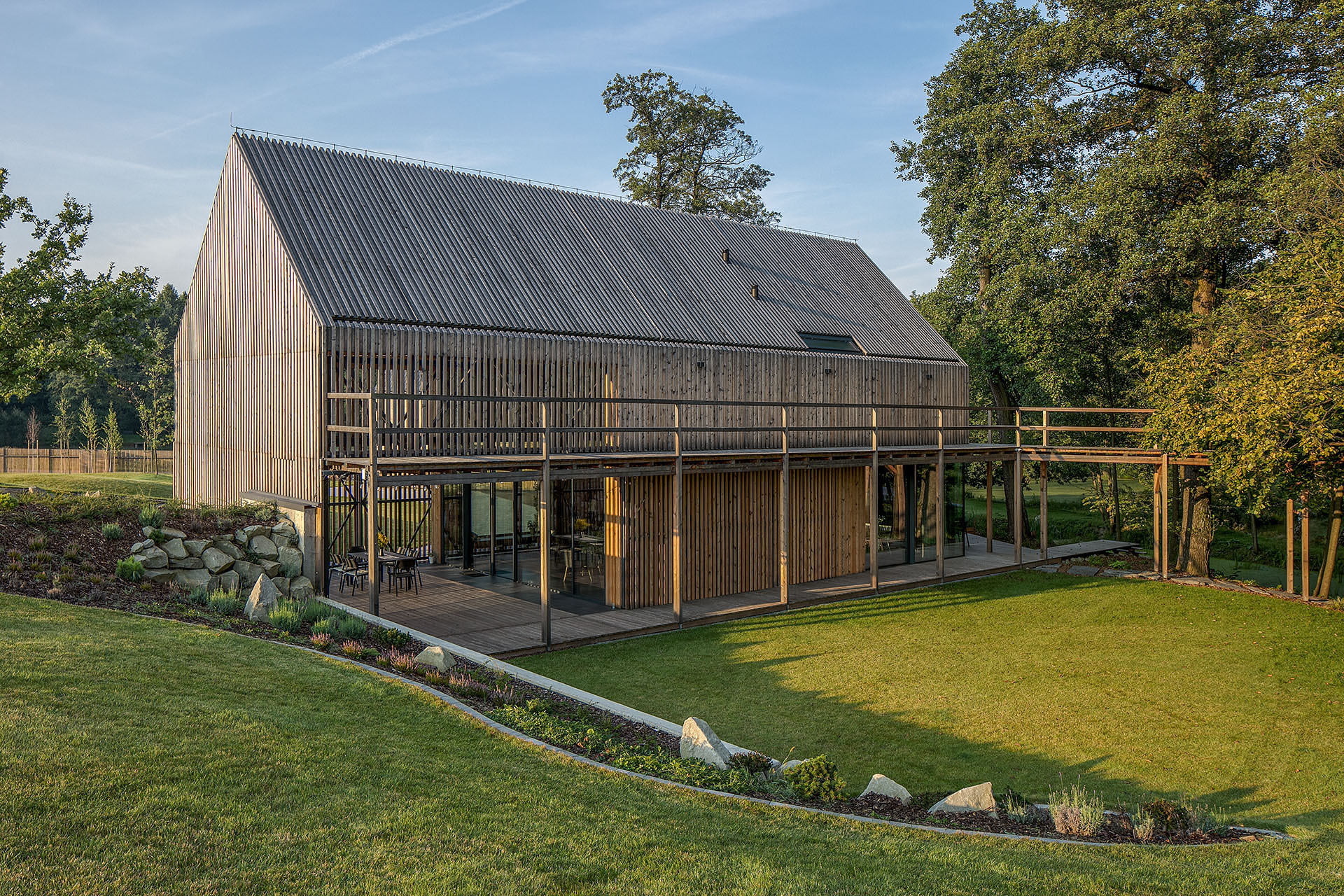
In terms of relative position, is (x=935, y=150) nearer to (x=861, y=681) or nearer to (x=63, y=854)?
(x=861, y=681)

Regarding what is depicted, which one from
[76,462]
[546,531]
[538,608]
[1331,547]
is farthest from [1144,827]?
[76,462]

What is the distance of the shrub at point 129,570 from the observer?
10.7m

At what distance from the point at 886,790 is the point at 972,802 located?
0.72m

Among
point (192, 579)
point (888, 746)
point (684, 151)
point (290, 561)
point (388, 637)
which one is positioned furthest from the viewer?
point (684, 151)

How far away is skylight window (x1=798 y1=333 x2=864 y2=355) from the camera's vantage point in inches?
795

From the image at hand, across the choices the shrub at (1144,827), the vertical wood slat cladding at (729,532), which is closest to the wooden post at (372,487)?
the vertical wood slat cladding at (729,532)

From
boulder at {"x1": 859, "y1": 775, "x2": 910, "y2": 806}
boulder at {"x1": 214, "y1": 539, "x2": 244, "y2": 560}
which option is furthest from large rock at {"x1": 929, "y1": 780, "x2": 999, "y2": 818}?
boulder at {"x1": 214, "y1": 539, "x2": 244, "y2": 560}

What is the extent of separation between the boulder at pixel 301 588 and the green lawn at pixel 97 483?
51.3 feet

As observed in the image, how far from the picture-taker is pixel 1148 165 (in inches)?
720

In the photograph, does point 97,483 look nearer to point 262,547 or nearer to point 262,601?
point 262,547

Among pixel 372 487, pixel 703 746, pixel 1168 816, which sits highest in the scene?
pixel 372 487

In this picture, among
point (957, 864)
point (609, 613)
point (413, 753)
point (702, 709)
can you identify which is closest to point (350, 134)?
point (609, 613)

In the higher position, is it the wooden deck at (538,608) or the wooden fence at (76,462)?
the wooden fence at (76,462)

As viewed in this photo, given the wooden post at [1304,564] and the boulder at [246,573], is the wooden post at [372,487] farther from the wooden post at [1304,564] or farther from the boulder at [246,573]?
the wooden post at [1304,564]
